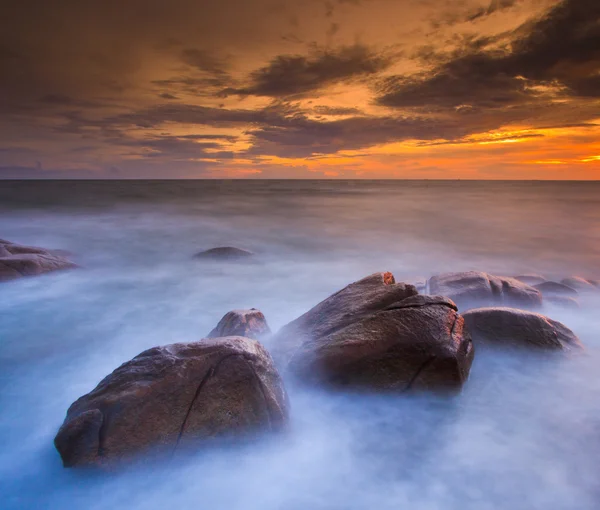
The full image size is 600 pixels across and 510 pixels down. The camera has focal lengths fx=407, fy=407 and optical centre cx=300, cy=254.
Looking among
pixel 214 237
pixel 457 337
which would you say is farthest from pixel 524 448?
pixel 214 237

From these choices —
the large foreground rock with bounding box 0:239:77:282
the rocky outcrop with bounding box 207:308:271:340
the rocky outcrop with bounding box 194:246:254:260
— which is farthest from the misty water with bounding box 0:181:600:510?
the rocky outcrop with bounding box 194:246:254:260

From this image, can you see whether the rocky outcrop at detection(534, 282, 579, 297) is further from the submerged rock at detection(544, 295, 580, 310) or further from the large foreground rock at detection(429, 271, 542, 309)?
the large foreground rock at detection(429, 271, 542, 309)

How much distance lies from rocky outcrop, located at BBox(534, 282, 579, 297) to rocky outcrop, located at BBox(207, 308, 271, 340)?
686cm

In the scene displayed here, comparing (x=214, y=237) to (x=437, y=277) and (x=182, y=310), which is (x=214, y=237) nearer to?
(x=182, y=310)

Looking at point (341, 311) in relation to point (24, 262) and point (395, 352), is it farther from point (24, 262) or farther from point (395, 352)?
point (24, 262)

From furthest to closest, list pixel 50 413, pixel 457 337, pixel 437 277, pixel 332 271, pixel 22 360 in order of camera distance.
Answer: pixel 332 271 < pixel 437 277 < pixel 22 360 < pixel 50 413 < pixel 457 337

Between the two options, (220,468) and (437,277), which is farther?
(437,277)

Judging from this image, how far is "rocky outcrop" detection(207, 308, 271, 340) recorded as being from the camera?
19.0ft

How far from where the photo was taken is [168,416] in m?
3.64

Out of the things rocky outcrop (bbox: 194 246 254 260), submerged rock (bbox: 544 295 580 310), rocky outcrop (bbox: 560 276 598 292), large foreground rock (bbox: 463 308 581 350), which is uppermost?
large foreground rock (bbox: 463 308 581 350)

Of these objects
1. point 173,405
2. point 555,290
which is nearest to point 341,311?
point 173,405

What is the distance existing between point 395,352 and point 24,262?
10.7 metres

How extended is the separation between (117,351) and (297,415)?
13.3 ft

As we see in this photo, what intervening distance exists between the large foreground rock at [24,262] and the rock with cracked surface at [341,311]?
28.0 feet
